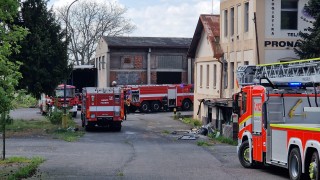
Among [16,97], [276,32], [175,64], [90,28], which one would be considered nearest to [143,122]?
[276,32]

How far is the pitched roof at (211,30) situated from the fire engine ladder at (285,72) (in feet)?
68.1

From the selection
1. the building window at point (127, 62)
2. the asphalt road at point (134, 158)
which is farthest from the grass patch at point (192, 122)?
the building window at point (127, 62)

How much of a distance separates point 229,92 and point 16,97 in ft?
86.6

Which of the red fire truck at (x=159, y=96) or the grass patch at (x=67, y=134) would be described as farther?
the red fire truck at (x=159, y=96)

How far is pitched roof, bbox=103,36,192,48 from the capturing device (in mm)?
71750

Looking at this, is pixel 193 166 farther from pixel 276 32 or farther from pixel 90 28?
pixel 90 28

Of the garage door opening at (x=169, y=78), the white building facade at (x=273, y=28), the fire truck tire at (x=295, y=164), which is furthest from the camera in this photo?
the garage door opening at (x=169, y=78)

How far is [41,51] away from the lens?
36562mm

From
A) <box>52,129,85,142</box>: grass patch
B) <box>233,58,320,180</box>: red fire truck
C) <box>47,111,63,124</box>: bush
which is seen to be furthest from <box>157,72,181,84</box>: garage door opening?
<box>233,58,320,180</box>: red fire truck

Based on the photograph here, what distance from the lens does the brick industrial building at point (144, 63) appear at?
71.3m

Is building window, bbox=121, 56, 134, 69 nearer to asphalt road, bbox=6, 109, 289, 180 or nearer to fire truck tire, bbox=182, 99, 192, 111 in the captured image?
fire truck tire, bbox=182, 99, 192, 111

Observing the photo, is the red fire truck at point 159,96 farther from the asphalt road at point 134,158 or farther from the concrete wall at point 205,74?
the asphalt road at point 134,158

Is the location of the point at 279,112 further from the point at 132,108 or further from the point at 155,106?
the point at 132,108

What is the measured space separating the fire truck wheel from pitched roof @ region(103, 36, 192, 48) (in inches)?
2222
